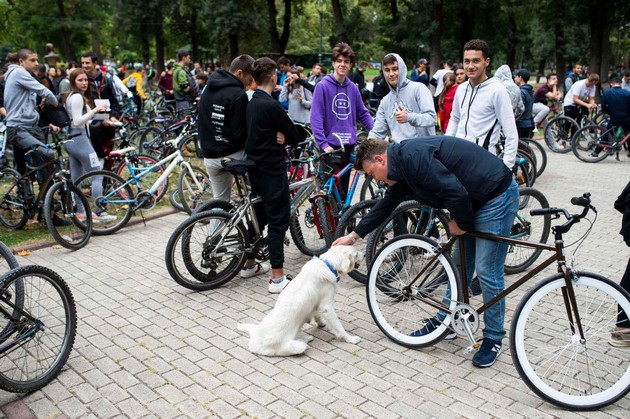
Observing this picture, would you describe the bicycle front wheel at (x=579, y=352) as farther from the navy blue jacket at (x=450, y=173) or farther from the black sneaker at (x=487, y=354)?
the navy blue jacket at (x=450, y=173)

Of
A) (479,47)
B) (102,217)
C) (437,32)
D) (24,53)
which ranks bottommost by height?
(102,217)

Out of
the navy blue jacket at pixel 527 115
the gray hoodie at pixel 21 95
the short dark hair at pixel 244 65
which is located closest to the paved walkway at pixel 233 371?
the short dark hair at pixel 244 65

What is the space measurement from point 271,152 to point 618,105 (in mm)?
9345

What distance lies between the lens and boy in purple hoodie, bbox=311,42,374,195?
621 cm

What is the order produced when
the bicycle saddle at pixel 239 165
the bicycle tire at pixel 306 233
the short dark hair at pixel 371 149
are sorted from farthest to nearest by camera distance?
the bicycle tire at pixel 306 233 < the bicycle saddle at pixel 239 165 < the short dark hair at pixel 371 149

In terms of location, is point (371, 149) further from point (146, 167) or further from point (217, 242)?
point (146, 167)

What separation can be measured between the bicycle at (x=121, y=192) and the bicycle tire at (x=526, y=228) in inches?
165

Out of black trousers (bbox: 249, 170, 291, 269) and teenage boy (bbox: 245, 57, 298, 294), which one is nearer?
teenage boy (bbox: 245, 57, 298, 294)

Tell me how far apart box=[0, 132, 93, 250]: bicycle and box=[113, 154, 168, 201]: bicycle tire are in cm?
91

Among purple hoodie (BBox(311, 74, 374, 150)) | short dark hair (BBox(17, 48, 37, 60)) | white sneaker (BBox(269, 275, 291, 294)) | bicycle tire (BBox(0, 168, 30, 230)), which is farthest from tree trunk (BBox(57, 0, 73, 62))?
white sneaker (BBox(269, 275, 291, 294))

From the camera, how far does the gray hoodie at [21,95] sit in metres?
7.03

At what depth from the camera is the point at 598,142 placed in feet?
40.4

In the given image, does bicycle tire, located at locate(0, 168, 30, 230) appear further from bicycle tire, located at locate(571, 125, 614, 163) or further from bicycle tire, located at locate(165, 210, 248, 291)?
bicycle tire, located at locate(571, 125, 614, 163)

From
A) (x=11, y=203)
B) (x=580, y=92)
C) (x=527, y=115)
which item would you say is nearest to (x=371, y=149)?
(x=11, y=203)
